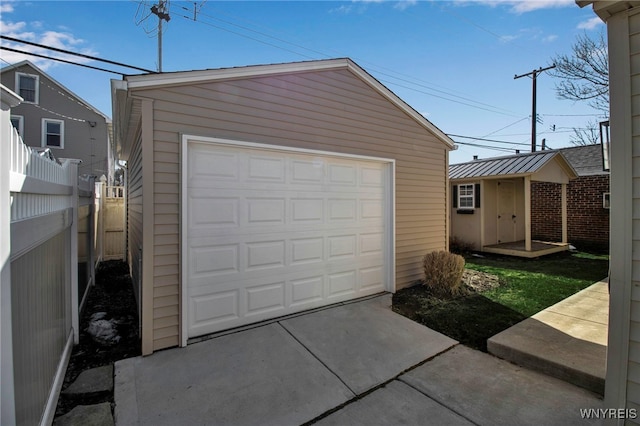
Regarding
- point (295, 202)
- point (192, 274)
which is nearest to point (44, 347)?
point (192, 274)

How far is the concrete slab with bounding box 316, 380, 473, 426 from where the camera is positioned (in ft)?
7.50

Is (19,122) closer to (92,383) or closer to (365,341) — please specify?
(92,383)

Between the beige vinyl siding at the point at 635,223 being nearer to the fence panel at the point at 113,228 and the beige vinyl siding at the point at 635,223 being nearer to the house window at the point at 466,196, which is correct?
the house window at the point at 466,196

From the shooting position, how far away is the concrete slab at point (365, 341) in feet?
9.75

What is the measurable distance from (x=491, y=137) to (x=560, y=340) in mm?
17136

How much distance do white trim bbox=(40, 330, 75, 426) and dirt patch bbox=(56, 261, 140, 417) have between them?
0.08 meters

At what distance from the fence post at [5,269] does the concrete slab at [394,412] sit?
186cm

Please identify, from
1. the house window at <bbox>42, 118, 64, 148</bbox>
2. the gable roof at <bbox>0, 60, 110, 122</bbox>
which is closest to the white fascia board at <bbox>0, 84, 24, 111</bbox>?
the gable roof at <bbox>0, 60, 110, 122</bbox>

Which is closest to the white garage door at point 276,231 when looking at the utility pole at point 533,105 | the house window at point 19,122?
the utility pole at point 533,105

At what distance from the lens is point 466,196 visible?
395 inches

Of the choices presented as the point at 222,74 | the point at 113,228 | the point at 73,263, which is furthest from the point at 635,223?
the point at 113,228

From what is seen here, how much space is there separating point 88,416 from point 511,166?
10.8 meters

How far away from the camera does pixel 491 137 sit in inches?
690

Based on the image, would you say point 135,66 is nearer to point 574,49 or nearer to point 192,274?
point 192,274
